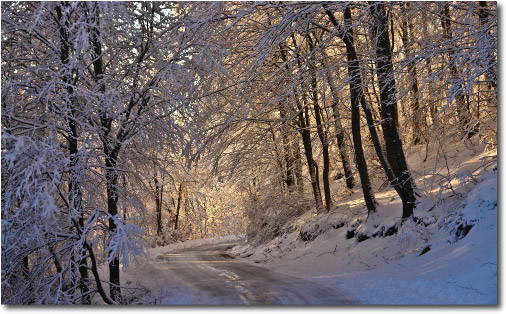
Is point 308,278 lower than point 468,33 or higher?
lower

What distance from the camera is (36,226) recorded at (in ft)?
17.3

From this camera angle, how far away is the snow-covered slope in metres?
5.41

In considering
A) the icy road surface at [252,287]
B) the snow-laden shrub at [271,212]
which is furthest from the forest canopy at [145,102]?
the snow-laden shrub at [271,212]

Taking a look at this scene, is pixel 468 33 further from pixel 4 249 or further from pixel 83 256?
pixel 4 249

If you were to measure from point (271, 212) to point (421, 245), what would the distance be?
8.30 meters

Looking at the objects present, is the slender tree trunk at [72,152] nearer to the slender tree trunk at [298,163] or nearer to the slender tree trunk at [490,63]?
the slender tree trunk at [490,63]

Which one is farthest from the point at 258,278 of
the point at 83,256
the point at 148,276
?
the point at 83,256

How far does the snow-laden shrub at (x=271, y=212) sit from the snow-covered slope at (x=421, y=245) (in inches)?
117

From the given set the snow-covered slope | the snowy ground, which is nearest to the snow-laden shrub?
the snow-covered slope

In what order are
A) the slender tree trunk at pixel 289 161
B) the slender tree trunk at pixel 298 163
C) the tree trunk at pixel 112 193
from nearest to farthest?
the tree trunk at pixel 112 193 → the slender tree trunk at pixel 289 161 → the slender tree trunk at pixel 298 163

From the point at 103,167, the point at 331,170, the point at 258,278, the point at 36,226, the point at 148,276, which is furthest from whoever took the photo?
the point at 331,170

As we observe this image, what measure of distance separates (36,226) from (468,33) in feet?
22.0

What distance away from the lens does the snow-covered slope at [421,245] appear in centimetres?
541

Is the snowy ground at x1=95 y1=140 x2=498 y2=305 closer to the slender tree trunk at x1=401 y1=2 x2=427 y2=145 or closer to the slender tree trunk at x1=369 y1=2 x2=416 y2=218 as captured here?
the slender tree trunk at x1=369 y1=2 x2=416 y2=218
